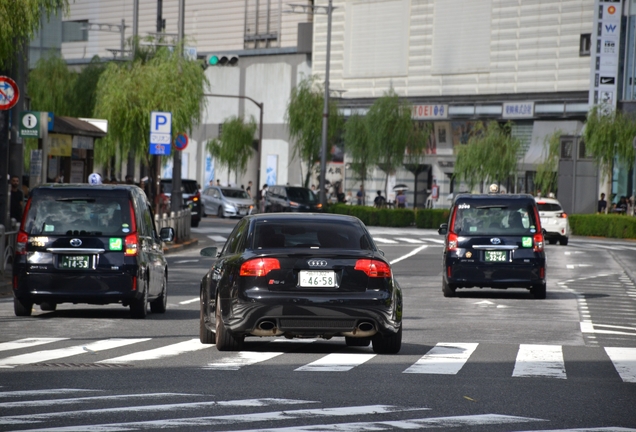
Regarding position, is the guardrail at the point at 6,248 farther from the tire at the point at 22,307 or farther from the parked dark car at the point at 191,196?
the parked dark car at the point at 191,196

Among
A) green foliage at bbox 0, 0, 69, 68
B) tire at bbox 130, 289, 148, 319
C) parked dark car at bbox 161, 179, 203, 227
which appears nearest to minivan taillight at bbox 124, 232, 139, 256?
tire at bbox 130, 289, 148, 319

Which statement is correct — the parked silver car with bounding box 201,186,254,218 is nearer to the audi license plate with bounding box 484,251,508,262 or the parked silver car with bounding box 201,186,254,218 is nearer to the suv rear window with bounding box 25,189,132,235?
the audi license plate with bounding box 484,251,508,262

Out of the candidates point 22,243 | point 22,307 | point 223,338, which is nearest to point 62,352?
point 223,338

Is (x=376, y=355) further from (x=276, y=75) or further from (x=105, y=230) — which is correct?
(x=276, y=75)

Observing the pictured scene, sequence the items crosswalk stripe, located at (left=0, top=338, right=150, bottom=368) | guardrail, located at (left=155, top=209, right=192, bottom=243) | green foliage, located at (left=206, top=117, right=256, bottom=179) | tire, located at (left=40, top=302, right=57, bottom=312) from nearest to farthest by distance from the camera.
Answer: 1. crosswalk stripe, located at (left=0, top=338, right=150, bottom=368)
2. tire, located at (left=40, top=302, right=57, bottom=312)
3. guardrail, located at (left=155, top=209, right=192, bottom=243)
4. green foliage, located at (left=206, top=117, right=256, bottom=179)

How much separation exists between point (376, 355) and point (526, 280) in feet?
32.0

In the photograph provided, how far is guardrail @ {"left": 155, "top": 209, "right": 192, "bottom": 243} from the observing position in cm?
3675

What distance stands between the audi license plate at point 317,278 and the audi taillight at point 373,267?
24cm

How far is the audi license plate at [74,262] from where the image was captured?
1703 cm

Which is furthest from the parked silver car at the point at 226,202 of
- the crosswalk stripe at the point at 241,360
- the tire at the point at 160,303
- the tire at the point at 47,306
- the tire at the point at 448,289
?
the crosswalk stripe at the point at 241,360

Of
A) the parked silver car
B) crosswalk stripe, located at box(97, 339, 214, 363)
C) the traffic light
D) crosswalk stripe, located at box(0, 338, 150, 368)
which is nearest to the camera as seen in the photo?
crosswalk stripe, located at box(0, 338, 150, 368)

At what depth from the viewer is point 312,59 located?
83.9m

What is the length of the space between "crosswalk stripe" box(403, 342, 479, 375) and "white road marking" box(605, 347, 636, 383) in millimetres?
1390

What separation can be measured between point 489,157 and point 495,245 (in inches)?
1788
